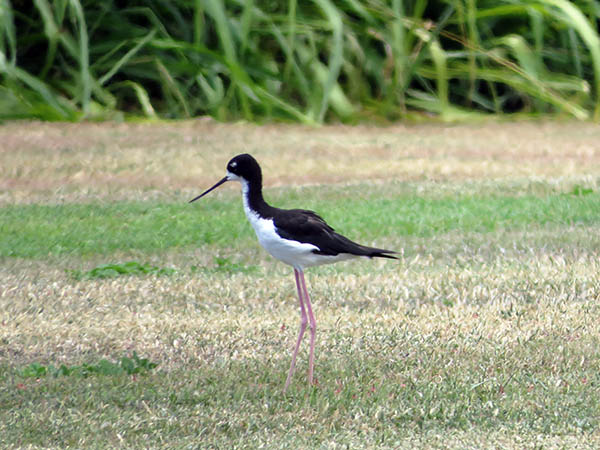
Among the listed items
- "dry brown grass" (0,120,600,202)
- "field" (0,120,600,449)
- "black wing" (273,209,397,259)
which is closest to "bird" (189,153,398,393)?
"black wing" (273,209,397,259)

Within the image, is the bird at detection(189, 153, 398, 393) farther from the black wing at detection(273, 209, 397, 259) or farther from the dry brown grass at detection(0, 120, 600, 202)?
the dry brown grass at detection(0, 120, 600, 202)

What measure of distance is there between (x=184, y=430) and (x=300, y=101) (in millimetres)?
11213

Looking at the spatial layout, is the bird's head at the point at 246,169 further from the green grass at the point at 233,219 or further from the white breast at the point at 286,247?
the green grass at the point at 233,219

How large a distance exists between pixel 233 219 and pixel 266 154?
3189 millimetres

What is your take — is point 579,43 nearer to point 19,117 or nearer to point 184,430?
point 19,117

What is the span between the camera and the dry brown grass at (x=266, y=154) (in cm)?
1110

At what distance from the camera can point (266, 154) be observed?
12.4 m

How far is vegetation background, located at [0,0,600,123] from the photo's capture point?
46.4 feet

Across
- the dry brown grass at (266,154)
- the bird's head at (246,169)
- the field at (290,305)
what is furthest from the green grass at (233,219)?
the bird's head at (246,169)

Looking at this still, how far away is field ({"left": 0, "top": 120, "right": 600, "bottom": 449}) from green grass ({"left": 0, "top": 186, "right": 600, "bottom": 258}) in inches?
1.0

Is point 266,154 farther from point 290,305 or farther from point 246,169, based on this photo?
point 246,169

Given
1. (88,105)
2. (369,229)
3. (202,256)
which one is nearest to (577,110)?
(88,105)

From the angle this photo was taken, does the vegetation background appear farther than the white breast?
Yes

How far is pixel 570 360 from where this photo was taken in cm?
552
